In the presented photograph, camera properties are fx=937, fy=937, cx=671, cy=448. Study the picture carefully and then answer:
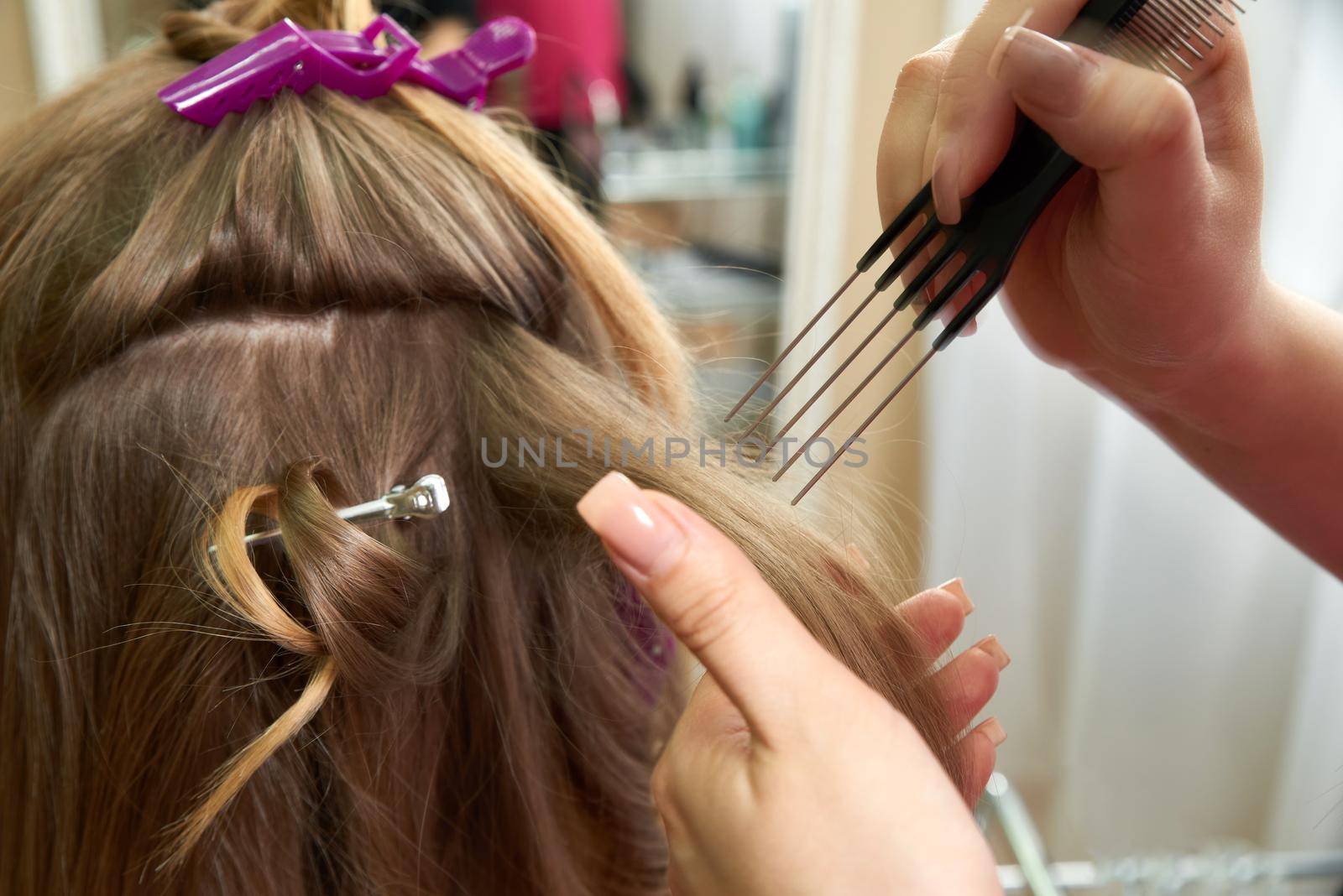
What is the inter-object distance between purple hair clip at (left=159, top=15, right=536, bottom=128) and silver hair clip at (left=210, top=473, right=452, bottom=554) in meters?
0.24

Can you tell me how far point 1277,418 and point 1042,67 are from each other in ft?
1.01

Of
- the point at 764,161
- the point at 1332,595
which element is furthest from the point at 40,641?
the point at 764,161

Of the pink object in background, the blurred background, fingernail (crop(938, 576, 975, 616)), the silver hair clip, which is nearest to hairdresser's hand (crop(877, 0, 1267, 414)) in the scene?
fingernail (crop(938, 576, 975, 616))

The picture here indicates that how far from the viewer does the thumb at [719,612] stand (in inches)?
12.1

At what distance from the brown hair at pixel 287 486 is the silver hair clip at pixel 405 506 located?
2 centimetres

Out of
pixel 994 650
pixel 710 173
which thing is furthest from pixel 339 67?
pixel 710 173

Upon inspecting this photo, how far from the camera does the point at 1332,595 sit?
1.07 m

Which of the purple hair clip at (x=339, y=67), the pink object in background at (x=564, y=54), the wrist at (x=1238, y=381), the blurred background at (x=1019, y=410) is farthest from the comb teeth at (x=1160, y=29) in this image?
the pink object in background at (x=564, y=54)

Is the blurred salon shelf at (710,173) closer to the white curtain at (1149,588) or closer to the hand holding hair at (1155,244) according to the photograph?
the white curtain at (1149,588)

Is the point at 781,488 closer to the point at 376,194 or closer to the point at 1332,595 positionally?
the point at 376,194

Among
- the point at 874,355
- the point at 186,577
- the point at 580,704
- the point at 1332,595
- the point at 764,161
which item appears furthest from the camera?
the point at 764,161

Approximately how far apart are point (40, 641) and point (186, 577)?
0.12m

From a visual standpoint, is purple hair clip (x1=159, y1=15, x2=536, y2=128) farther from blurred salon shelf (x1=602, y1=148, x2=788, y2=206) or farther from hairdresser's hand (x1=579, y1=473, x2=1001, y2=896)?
blurred salon shelf (x1=602, y1=148, x2=788, y2=206)

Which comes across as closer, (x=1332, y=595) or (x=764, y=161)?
(x=1332, y=595)
